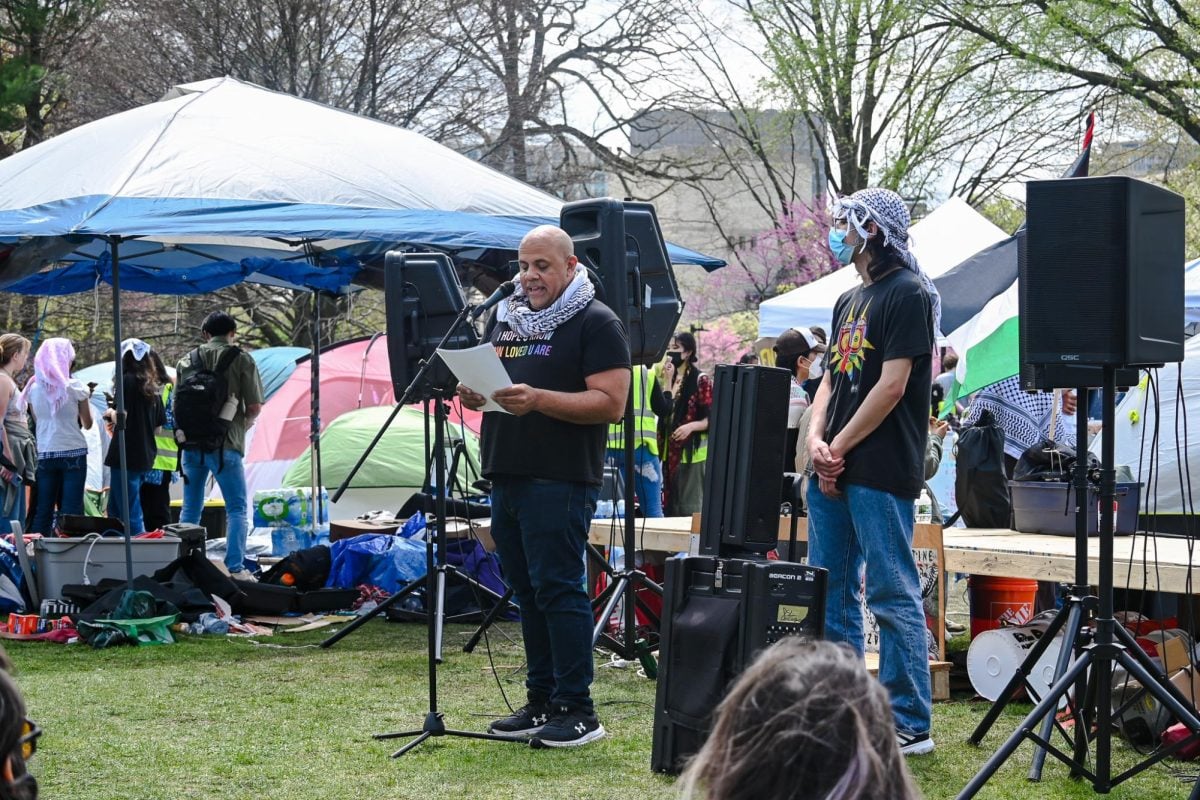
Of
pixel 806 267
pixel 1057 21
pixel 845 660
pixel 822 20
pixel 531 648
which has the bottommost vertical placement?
pixel 531 648

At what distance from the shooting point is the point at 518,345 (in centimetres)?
477

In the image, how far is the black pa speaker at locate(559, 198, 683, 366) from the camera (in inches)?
236

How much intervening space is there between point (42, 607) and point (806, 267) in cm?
2293

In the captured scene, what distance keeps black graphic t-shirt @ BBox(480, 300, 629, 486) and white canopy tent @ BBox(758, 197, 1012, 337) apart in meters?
6.42

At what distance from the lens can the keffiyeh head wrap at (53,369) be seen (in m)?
9.84

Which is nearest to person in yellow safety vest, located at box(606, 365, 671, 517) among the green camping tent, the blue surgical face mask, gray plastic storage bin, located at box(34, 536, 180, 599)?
gray plastic storage bin, located at box(34, 536, 180, 599)

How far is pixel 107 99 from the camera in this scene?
60.8 ft

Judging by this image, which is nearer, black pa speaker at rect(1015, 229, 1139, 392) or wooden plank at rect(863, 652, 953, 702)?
black pa speaker at rect(1015, 229, 1139, 392)

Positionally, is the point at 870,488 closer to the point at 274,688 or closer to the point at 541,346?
the point at 541,346

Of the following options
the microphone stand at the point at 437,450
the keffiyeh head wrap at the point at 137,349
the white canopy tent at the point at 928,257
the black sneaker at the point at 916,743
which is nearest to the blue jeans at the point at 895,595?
the black sneaker at the point at 916,743

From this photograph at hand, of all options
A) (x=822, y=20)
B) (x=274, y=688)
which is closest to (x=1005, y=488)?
(x=274, y=688)

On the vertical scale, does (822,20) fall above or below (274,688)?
above

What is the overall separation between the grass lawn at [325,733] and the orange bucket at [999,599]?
3.09ft

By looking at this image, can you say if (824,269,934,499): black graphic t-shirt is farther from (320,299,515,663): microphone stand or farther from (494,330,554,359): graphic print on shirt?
(320,299,515,663): microphone stand
